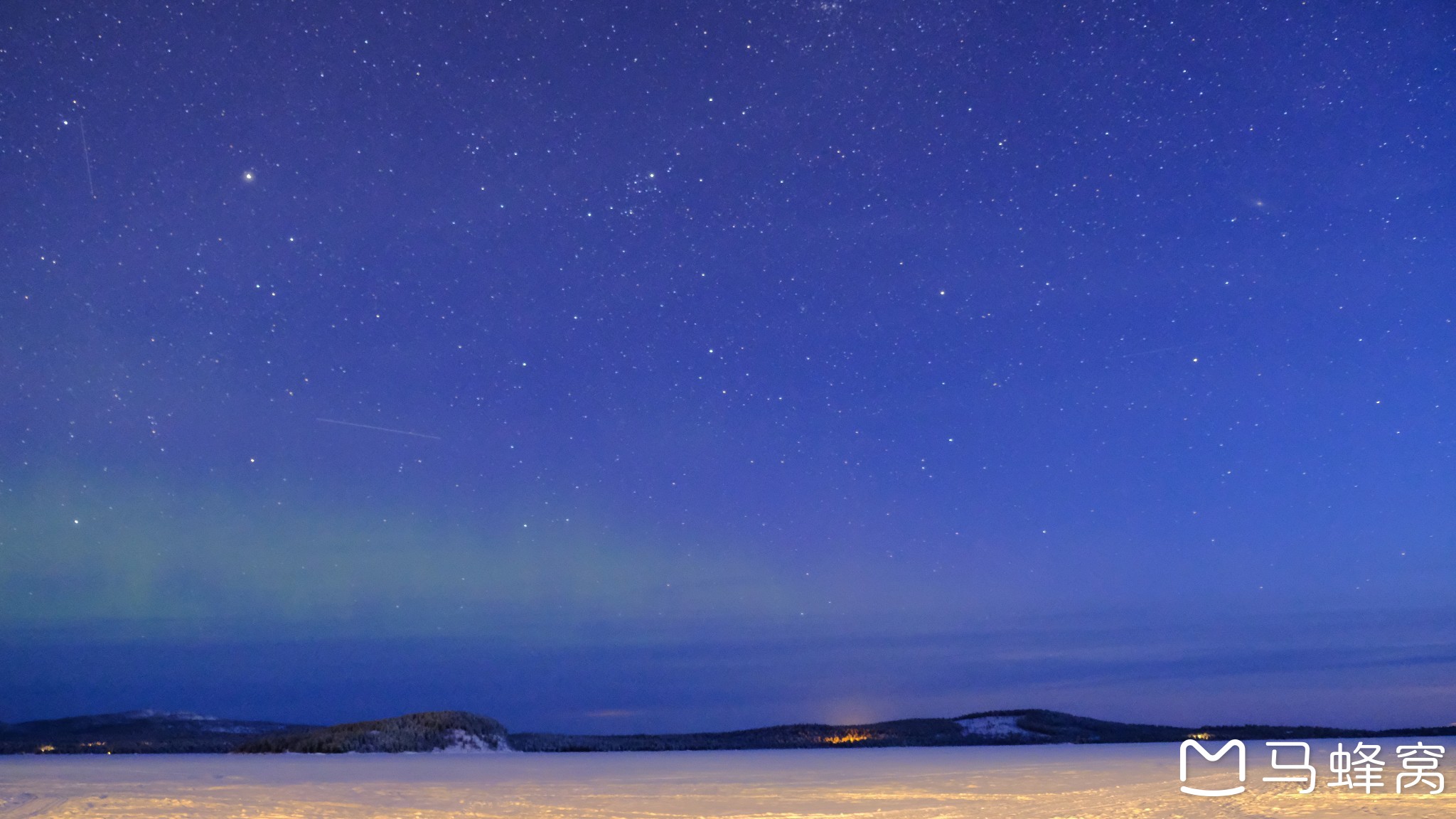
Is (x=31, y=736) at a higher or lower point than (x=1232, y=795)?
lower

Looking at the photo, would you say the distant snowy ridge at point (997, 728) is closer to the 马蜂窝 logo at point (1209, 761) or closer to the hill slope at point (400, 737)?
the 马蜂窝 logo at point (1209, 761)

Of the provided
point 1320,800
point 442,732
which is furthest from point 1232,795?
point 442,732

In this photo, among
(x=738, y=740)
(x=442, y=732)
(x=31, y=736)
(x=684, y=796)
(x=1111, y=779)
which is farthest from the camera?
(x=31, y=736)

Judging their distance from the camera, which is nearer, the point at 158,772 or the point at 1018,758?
the point at 158,772

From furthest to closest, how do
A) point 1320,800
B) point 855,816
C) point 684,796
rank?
point 684,796
point 1320,800
point 855,816

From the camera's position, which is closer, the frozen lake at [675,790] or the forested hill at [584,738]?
the frozen lake at [675,790]

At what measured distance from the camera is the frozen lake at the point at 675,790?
9406mm

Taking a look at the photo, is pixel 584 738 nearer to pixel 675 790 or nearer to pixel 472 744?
pixel 472 744

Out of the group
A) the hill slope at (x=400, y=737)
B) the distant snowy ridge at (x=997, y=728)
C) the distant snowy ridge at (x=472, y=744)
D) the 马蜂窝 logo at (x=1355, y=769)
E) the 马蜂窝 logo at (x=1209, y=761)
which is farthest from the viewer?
the distant snowy ridge at (x=997, y=728)

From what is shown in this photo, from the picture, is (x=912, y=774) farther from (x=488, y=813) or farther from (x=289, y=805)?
(x=289, y=805)

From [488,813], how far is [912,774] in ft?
21.6

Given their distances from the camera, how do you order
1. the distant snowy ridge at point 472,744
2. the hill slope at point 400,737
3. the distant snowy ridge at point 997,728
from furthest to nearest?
1. the distant snowy ridge at point 997,728
2. the distant snowy ridge at point 472,744
3. the hill slope at point 400,737

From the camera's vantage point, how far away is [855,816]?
903 cm

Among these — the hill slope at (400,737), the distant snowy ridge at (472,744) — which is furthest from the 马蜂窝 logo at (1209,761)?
the hill slope at (400,737)
